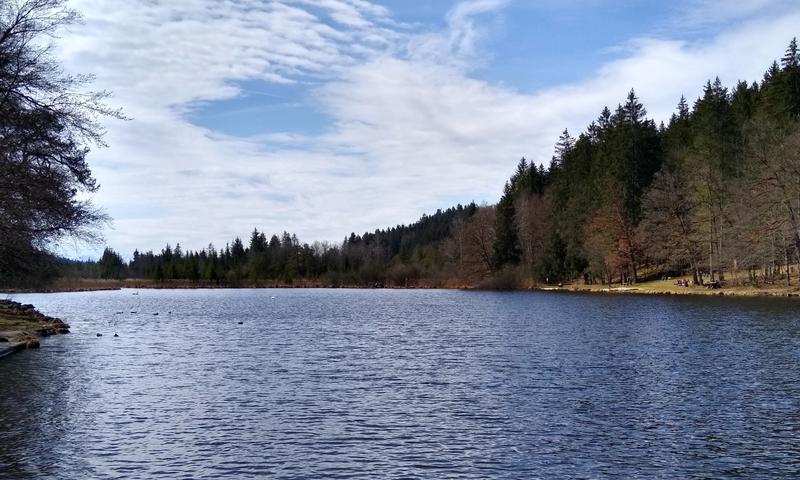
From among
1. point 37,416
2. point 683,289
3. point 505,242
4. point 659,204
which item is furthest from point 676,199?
point 37,416

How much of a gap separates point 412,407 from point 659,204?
72.1m

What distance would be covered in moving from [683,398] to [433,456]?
1068cm

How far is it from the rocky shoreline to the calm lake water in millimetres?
1669

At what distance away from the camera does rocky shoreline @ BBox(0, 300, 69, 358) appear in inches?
1330

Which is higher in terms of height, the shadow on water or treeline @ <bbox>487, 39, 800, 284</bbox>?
treeline @ <bbox>487, 39, 800, 284</bbox>

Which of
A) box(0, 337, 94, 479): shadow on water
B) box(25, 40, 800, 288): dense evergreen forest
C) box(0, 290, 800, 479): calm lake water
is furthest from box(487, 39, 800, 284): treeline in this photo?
box(0, 337, 94, 479): shadow on water

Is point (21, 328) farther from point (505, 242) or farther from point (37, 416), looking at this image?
point (505, 242)

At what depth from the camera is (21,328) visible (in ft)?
136

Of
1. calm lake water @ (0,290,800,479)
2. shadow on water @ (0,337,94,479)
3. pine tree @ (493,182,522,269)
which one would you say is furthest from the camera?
pine tree @ (493,182,522,269)

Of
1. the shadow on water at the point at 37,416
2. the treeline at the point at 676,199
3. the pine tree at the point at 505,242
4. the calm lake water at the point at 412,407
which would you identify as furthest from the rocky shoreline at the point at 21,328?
the pine tree at the point at 505,242

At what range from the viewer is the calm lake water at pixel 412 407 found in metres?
15.0

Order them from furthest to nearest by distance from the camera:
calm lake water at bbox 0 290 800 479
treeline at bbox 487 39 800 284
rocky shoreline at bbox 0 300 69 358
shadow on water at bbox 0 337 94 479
Result: treeline at bbox 487 39 800 284 < rocky shoreline at bbox 0 300 69 358 < calm lake water at bbox 0 290 800 479 < shadow on water at bbox 0 337 94 479

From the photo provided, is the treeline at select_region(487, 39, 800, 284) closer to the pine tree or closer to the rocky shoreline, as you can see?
the pine tree

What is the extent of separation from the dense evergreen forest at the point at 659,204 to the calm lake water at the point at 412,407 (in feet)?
105
